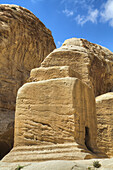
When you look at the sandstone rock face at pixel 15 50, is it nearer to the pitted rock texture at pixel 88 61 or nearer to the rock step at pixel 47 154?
the pitted rock texture at pixel 88 61

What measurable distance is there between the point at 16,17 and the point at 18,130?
15.0 metres

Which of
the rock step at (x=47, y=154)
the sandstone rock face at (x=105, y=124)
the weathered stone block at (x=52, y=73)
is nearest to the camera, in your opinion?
the rock step at (x=47, y=154)

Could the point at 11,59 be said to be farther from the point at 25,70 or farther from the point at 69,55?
the point at 69,55

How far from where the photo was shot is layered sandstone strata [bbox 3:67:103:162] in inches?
247

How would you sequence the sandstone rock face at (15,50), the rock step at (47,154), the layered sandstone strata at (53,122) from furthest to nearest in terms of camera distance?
the sandstone rock face at (15,50) → the layered sandstone strata at (53,122) → the rock step at (47,154)

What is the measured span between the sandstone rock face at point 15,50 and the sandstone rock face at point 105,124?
655cm

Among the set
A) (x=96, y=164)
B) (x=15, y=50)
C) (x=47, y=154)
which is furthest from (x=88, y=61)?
(x=15, y=50)

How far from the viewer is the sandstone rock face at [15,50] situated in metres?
17.0

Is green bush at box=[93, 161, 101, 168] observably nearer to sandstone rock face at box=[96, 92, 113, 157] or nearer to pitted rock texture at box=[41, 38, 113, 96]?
pitted rock texture at box=[41, 38, 113, 96]

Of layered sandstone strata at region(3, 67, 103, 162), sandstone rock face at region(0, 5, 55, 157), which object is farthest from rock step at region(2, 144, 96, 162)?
sandstone rock face at region(0, 5, 55, 157)

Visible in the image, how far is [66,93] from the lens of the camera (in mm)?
6848

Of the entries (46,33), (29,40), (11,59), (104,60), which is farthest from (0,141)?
(46,33)

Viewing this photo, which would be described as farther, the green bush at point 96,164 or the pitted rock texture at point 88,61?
the pitted rock texture at point 88,61

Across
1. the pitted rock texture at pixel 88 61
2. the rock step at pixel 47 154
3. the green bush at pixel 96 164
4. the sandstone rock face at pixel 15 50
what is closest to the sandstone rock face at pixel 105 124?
the pitted rock texture at pixel 88 61
